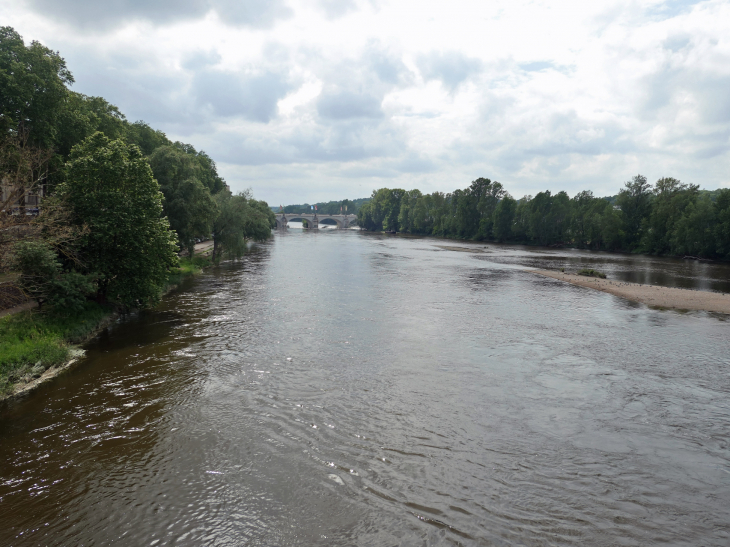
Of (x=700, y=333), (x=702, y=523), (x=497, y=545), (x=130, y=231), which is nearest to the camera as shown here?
(x=497, y=545)

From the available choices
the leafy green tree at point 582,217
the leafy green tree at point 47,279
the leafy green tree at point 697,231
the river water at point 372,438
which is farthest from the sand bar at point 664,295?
the leafy green tree at point 582,217

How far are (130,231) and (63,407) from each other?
11636 mm

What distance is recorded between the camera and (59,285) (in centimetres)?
2081

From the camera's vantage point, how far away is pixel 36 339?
62.0 feet

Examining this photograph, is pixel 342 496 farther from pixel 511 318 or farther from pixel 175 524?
pixel 511 318

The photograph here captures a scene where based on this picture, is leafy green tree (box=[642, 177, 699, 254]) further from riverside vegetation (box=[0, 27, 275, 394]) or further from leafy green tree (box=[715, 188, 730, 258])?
riverside vegetation (box=[0, 27, 275, 394])

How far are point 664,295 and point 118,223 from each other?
43662 mm

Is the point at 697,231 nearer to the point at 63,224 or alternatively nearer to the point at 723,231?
the point at 723,231

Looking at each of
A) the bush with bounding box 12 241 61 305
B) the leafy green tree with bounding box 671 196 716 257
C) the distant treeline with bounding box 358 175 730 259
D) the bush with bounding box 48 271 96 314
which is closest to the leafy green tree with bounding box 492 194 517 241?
the distant treeline with bounding box 358 175 730 259

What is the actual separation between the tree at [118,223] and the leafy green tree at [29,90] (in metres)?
9.03

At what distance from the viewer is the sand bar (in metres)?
35.3

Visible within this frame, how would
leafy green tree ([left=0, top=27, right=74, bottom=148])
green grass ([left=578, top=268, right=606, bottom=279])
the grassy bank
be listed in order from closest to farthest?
leafy green tree ([left=0, top=27, right=74, bottom=148]) → the grassy bank → green grass ([left=578, top=268, right=606, bottom=279])

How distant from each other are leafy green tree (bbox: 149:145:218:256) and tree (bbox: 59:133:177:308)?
12.8 m

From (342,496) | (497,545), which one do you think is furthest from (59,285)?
(497,545)
